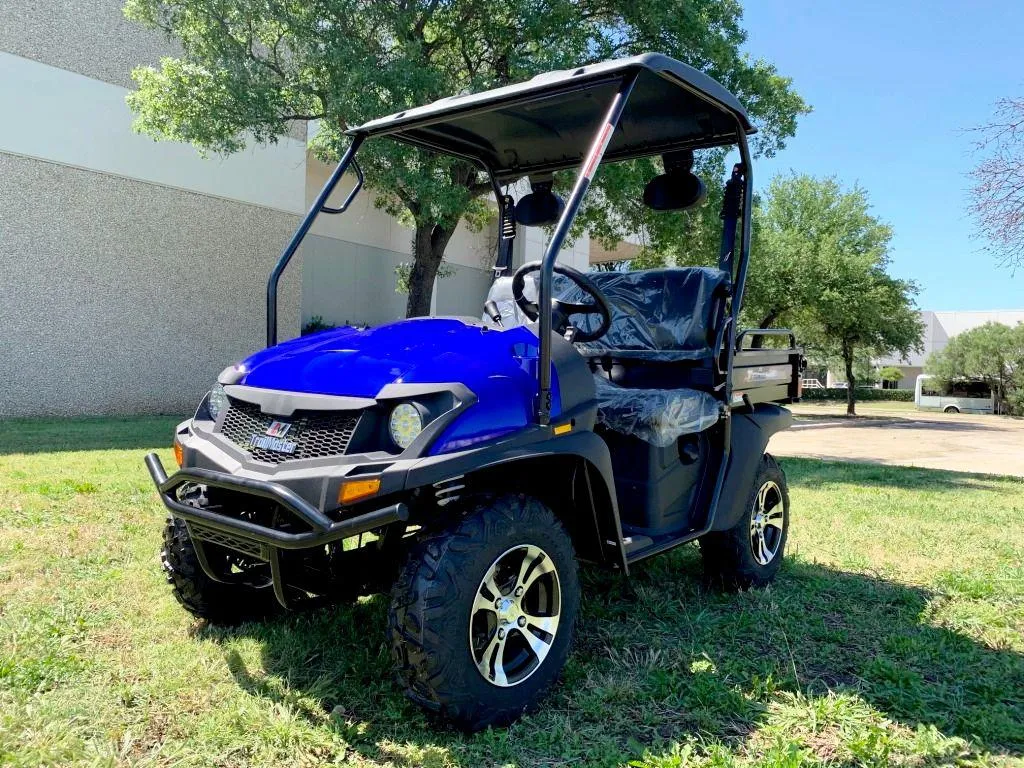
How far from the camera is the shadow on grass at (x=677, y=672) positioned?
8.39ft

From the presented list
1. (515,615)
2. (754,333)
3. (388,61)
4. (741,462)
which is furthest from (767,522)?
(388,61)

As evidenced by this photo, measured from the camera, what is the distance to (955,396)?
4772 cm

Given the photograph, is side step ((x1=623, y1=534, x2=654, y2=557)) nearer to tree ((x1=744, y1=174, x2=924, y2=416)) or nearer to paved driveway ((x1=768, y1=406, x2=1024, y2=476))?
paved driveway ((x1=768, y1=406, x2=1024, y2=476))

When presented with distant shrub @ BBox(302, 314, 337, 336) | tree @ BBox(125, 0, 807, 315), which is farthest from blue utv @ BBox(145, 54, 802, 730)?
distant shrub @ BBox(302, 314, 337, 336)

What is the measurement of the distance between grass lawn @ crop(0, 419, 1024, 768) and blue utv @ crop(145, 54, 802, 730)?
24 cm

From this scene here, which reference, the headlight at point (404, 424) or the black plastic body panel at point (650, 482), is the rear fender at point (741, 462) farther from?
the headlight at point (404, 424)

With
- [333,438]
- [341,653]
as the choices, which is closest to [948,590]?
[341,653]

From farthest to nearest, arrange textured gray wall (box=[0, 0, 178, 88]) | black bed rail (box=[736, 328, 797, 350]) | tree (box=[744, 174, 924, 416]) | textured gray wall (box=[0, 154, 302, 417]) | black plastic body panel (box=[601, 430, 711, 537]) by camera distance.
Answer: tree (box=[744, 174, 924, 416]) < textured gray wall (box=[0, 154, 302, 417]) < textured gray wall (box=[0, 0, 178, 88]) < black bed rail (box=[736, 328, 797, 350]) < black plastic body panel (box=[601, 430, 711, 537])

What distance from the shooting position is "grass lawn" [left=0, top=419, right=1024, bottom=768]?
2436 millimetres

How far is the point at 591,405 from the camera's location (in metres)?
2.93

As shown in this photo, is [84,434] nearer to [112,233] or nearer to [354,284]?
[112,233]

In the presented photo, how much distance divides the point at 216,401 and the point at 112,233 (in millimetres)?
12507

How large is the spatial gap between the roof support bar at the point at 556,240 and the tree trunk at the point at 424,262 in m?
10.3

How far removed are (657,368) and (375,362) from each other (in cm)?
182
